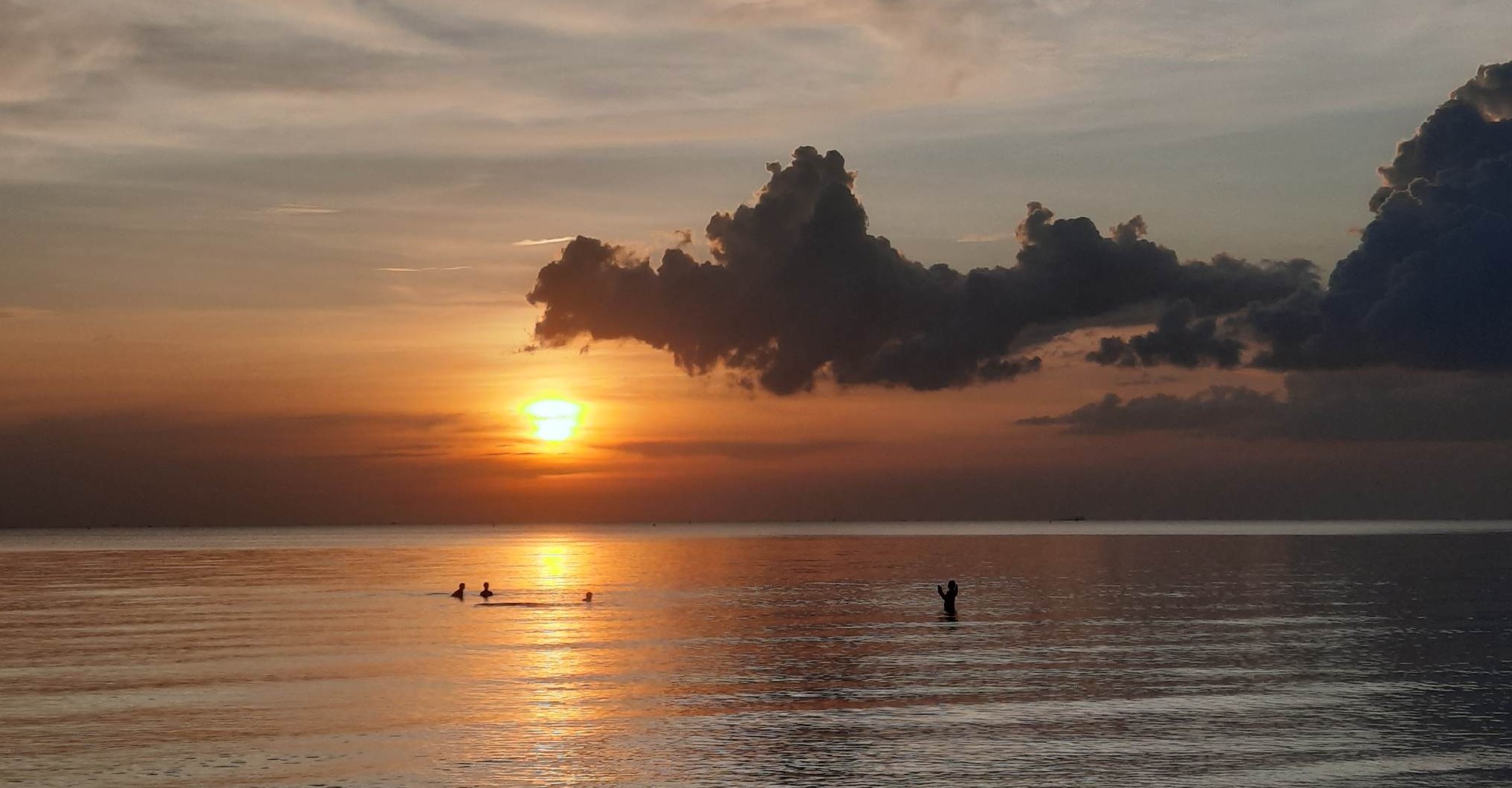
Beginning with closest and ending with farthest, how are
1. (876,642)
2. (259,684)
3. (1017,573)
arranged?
(259,684)
(876,642)
(1017,573)

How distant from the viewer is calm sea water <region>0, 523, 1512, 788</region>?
3912 cm

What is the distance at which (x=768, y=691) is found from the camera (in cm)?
5400

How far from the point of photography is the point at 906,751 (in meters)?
41.1

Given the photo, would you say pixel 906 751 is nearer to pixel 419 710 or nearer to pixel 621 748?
pixel 621 748

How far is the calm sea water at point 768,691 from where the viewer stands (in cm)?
3912

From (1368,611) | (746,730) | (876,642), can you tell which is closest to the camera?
(746,730)

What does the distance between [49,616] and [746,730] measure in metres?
67.8

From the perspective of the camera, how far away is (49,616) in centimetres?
9281

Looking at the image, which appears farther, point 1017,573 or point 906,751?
point 1017,573

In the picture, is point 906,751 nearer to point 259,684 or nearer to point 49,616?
point 259,684

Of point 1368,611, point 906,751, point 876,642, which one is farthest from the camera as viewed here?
point 1368,611

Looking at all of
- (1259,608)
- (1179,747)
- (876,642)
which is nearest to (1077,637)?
(876,642)

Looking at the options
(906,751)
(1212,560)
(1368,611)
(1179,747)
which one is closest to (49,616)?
(906,751)

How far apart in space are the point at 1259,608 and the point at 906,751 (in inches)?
2298
